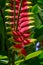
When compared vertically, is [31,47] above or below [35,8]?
below

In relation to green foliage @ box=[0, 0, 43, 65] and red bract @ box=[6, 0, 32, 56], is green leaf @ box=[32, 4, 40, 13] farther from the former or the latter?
red bract @ box=[6, 0, 32, 56]

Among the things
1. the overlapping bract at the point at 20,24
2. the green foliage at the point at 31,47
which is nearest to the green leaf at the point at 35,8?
the green foliage at the point at 31,47

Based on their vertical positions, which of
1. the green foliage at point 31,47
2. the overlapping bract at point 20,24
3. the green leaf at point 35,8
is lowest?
the green foliage at point 31,47

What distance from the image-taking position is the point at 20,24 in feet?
2.78

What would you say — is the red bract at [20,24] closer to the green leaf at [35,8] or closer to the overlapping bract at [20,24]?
the overlapping bract at [20,24]

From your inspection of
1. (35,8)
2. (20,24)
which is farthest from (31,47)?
(20,24)

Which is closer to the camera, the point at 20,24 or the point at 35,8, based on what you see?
the point at 20,24

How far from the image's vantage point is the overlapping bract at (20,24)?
0.80m

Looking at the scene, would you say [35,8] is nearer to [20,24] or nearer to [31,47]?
[31,47]

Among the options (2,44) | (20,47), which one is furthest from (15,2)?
(2,44)

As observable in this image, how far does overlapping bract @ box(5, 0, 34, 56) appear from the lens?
31.6 inches

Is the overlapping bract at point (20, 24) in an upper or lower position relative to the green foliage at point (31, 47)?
upper

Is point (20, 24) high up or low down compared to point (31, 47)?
up

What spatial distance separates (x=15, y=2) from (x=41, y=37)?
0.63 ft
